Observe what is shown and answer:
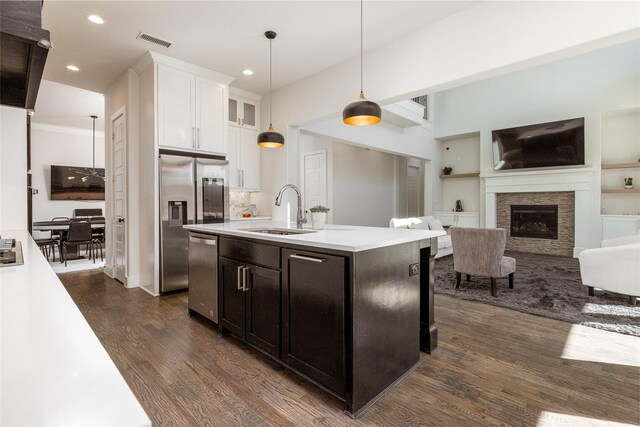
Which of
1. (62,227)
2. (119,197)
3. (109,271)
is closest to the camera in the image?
(119,197)

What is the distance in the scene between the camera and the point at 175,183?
3.99 meters

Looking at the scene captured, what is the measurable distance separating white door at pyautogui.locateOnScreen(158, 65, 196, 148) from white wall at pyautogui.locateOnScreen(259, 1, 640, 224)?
1.58 m

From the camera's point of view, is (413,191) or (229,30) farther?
(413,191)

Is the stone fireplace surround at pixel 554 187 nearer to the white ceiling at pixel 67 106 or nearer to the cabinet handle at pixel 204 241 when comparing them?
the cabinet handle at pixel 204 241

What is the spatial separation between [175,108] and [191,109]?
223mm

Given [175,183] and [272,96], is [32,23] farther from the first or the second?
[272,96]

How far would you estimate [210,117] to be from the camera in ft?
14.5

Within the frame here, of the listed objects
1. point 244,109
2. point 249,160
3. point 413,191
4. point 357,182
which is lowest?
point 413,191

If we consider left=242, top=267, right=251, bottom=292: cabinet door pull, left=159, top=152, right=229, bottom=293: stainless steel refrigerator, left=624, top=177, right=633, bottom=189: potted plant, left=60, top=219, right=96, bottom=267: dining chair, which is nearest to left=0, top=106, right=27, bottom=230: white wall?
left=159, top=152, right=229, bottom=293: stainless steel refrigerator

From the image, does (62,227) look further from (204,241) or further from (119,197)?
(204,241)

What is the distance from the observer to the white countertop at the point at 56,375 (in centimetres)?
36

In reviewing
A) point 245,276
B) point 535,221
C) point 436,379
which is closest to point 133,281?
point 245,276

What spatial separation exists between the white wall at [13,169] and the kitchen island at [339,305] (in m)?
1.90

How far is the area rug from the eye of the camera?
309cm
